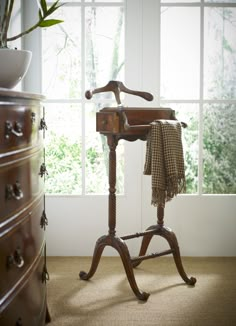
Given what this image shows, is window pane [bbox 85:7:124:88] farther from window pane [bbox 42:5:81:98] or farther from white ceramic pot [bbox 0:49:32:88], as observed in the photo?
white ceramic pot [bbox 0:49:32:88]

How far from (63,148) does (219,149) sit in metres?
0.99

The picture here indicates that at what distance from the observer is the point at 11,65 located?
183 centimetres

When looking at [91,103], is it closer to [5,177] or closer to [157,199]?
[157,199]

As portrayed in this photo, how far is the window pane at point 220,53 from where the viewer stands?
3.28 metres

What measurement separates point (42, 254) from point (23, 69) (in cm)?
72

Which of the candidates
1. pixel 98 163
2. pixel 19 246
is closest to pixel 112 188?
pixel 98 163

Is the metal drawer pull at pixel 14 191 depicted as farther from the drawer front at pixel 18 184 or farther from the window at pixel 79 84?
the window at pixel 79 84

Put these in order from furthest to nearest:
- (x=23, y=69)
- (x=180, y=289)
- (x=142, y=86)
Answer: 1. (x=142, y=86)
2. (x=180, y=289)
3. (x=23, y=69)

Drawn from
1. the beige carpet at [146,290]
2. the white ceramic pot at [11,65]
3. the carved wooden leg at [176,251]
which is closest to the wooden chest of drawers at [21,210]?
the white ceramic pot at [11,65]

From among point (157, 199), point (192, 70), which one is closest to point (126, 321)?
point (157, 199)

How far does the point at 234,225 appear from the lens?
11.0ft

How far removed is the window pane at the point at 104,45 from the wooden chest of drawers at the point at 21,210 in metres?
1.34

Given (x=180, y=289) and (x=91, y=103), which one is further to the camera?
(x=91, y=103)

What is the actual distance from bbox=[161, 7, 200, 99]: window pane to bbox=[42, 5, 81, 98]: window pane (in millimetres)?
535
